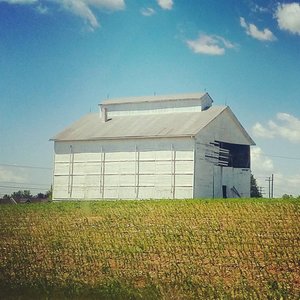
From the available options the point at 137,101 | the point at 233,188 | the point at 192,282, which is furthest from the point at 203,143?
the point at 192,282

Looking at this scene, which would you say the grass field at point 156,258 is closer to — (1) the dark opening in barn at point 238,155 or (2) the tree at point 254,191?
(1) the dark opening in barn at point 238,155

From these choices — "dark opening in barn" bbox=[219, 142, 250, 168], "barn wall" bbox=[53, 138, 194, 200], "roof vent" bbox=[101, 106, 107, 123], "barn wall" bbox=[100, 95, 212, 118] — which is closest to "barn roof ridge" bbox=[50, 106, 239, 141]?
"roof vent" bbox=[101, 106, 107, 123]

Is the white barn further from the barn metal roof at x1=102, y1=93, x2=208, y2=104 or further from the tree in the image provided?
the tree

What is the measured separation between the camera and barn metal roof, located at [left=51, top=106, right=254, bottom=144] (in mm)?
38781

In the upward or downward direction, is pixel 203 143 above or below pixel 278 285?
above

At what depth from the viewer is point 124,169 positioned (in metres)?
39.5

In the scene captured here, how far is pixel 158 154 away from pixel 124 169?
3578 millimetres

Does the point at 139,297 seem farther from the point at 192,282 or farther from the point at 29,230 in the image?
the point at 29,230

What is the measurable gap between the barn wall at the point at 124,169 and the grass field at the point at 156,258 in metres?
15.8

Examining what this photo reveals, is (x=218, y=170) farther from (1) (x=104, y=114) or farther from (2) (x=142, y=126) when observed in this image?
(1) (x=104, y=114)

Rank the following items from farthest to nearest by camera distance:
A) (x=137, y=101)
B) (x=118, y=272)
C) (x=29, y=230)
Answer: (x=137, y=101)
(x=29, y=230)
(x=118, y=272)

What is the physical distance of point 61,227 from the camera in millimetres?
20047

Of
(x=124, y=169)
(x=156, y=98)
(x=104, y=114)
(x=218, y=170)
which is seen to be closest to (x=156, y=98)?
(x=156, y=98)

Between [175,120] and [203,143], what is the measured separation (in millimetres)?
4609
